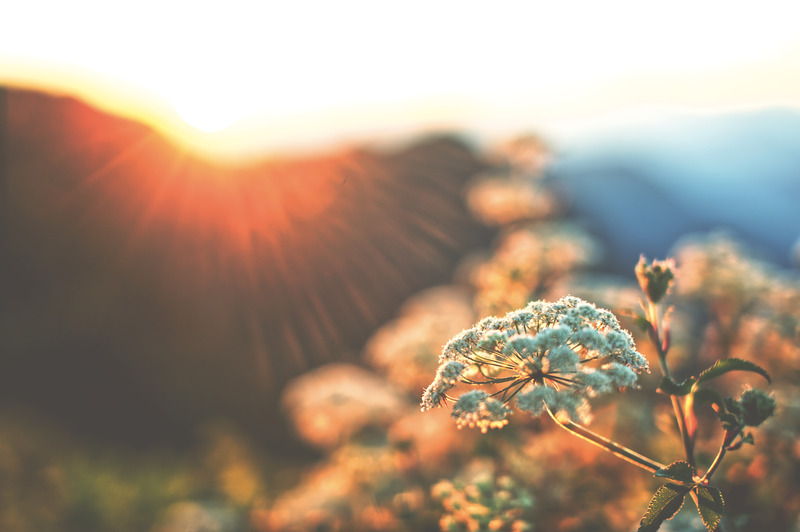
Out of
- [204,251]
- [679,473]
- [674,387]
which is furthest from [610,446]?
[204,251]

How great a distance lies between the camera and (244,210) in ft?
55.1

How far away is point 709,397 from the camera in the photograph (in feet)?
6.20

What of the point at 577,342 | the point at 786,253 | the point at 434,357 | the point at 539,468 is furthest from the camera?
the point at 786,253

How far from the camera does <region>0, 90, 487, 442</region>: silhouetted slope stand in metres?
14.5

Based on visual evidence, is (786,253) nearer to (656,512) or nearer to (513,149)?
(513,149)

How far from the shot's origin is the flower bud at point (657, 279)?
2.27m

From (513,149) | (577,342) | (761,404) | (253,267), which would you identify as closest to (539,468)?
(577,342)

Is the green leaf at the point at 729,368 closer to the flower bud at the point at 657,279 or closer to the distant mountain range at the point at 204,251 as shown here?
the flower bud at the point at 657,279

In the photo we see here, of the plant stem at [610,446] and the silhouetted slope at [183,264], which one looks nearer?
the plant stem at [610,446]

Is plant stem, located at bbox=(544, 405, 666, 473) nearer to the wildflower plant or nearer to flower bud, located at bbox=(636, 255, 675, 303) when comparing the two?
the wildflower plant

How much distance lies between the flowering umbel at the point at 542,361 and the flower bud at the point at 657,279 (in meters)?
0.24

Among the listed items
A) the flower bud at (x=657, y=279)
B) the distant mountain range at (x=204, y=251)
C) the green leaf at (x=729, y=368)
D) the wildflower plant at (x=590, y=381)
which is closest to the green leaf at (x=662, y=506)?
the wildflower plant at (x=590, y=381)

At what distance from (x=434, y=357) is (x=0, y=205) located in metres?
17.5

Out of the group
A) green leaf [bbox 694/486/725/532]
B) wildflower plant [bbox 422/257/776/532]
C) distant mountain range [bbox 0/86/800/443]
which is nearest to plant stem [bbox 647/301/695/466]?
wildflower plant [bbox 422/257/776/532]
